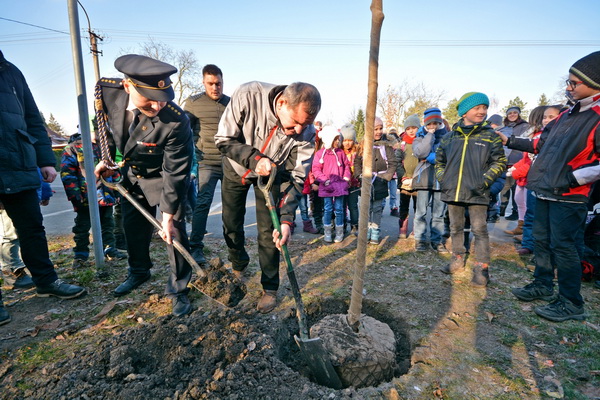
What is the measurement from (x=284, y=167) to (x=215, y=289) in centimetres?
134

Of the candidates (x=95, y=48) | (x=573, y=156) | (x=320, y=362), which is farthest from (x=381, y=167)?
(x=95, y=48)

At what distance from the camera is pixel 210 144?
4.14 meters

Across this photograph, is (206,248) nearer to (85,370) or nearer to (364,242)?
(85,370)

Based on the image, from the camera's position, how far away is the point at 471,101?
11.6ft

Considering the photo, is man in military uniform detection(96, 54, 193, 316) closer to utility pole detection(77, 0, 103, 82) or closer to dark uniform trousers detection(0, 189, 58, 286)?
dark uniform trousers detection(0, 189, 58, 286)

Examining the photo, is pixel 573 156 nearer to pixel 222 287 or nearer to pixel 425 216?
pixel 425 216

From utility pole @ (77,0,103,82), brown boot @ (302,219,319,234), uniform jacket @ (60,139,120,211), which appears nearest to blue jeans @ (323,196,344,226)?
brown boot @ (302,219,319,234)

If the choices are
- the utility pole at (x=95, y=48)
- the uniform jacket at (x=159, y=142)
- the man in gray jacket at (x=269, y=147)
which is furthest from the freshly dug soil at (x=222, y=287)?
the utility pole at (x=95, y=48)

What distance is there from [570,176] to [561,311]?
4.04 ft

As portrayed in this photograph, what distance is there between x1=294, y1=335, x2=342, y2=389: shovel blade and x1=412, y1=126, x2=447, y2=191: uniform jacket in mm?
3286

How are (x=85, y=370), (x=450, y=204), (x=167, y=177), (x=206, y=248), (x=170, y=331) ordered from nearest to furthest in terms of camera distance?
(x=85, y=370) → (x=170, y=331) → (x=167, y=177) → (x=450, y=204) → (x=206, y=248)

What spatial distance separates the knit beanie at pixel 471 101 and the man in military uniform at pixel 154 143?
3.01 metres

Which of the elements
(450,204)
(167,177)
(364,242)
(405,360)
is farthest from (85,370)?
(450,204)

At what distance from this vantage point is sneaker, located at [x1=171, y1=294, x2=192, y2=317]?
2.80 meters
